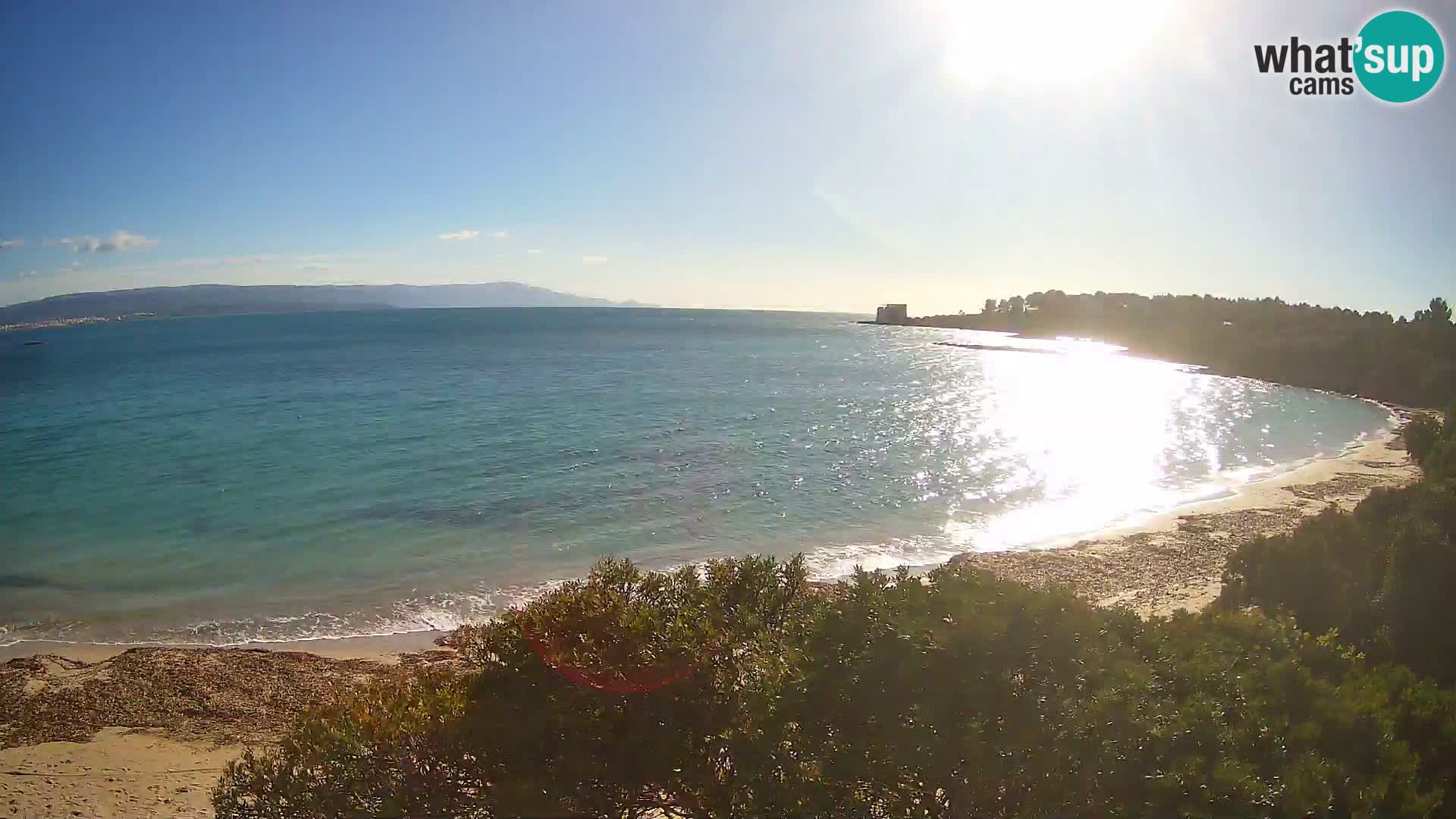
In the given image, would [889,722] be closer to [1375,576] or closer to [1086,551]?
[1375,576]

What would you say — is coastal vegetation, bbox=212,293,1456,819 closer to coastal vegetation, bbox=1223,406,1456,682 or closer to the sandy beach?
the sandy beach

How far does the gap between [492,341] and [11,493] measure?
82.0 m

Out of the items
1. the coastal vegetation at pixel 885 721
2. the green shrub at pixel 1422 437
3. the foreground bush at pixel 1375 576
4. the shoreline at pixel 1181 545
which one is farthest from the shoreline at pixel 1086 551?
the coastal vegetation at pixel 885 721

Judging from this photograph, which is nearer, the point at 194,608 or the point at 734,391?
the point at 194,608

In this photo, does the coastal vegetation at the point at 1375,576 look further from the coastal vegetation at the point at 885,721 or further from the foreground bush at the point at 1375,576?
the coastal vegetation at the point at 885,721

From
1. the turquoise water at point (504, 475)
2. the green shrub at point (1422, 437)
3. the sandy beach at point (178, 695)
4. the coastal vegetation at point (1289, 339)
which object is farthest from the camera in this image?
the coastal vegetation at point (1289, 339)

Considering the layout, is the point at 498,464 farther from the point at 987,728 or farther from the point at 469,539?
the point at 987,728

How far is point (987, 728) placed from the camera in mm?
5945

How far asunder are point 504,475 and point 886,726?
2509 centimetres

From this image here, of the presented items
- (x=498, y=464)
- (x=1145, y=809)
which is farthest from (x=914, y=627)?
(x=498, y=464)

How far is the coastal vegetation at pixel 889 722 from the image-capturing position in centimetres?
561

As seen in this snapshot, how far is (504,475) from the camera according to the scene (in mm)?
28953

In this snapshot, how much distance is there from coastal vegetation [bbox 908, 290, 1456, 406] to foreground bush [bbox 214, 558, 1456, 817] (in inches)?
1437

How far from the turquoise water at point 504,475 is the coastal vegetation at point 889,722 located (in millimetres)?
11076
